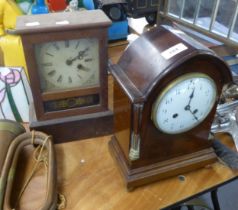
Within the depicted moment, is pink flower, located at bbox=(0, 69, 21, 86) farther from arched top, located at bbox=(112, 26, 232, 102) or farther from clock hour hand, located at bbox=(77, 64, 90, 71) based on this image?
arched top, located at bbox=(112, 26, 232, 102)

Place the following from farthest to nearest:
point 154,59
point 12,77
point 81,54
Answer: point 12,77, point 81,54, point 154,59

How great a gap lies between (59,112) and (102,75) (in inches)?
6.1

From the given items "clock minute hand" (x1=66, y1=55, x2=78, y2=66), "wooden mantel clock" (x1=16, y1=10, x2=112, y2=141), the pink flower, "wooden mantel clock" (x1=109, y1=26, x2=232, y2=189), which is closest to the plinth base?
"wooden mantel clock" (x1=109, y1=26, x2=232, y2=189)

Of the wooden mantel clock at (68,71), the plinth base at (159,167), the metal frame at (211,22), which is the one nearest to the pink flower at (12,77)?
the wooden mantel clock at (68,71)

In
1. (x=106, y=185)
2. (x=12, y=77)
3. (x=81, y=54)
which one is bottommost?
(x=106, y=185)

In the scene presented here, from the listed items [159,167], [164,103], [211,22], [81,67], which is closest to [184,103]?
[164,103]

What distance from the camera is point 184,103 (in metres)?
0.59

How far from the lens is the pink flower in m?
0.80

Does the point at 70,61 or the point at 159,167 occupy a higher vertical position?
the point at 70,61

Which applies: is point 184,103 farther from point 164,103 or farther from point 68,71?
point 68,71

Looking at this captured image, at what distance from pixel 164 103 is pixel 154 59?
93 millimetres

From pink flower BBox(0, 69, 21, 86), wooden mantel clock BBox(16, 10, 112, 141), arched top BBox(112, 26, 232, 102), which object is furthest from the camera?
pink flower BBox(0, 69, 21, 86)

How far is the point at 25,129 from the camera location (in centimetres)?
79

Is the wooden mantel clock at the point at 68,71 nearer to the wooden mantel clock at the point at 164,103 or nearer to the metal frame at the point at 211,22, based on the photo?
the wooden mantel clock at the point at 164,103
